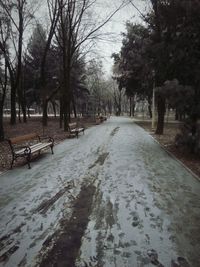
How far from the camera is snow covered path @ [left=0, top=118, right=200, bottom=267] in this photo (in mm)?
4227

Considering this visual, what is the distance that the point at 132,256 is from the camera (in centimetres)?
416

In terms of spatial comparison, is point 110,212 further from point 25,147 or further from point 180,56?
point 180,56

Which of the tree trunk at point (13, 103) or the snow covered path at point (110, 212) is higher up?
the tree trunk at point (13, 103)

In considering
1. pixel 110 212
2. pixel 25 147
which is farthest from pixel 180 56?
pixel 110 212

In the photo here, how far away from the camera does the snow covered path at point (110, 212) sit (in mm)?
4227

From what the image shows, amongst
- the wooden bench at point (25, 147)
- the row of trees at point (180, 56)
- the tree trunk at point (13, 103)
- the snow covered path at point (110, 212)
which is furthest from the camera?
the tree trunk at point (13, 103)

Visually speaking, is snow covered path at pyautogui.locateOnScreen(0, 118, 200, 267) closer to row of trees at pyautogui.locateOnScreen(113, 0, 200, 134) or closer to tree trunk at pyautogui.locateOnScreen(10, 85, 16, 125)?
row of trees at pyautogui.locateOnScreen(113, 0, 200, 134)

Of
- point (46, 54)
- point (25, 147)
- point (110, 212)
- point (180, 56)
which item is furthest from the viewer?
point (46, 54)

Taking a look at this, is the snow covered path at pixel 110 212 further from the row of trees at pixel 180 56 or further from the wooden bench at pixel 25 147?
the row of trees at pixel 180 56

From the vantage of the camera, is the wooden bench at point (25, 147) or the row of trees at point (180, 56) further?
the row of trees at point (180, 56)

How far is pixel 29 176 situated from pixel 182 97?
6569mm

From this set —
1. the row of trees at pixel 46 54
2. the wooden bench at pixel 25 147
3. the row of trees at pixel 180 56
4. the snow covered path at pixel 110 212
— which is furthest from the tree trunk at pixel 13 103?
the snow covered path at pixel 110 212

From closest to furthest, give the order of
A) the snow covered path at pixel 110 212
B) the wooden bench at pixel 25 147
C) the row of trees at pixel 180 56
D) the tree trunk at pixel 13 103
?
the snow covered path at pixel 110 212 < the wooden bench at pixel 25 147 < the row of trees at pixel 180 56 < the tree trunk at pixel 13 103

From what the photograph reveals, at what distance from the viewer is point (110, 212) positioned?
227 inches
